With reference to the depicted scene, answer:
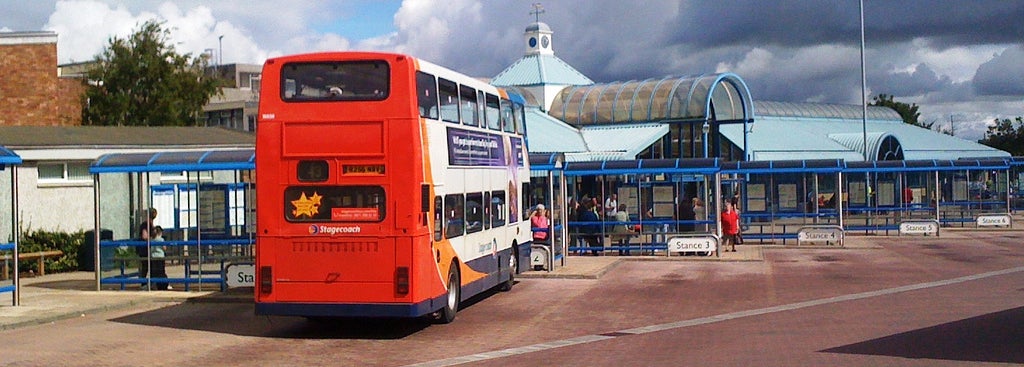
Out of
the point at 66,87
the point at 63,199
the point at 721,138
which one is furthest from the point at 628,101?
the point at 63,199

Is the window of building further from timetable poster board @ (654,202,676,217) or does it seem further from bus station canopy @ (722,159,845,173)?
bus station canopy @ (722,159,845,173)

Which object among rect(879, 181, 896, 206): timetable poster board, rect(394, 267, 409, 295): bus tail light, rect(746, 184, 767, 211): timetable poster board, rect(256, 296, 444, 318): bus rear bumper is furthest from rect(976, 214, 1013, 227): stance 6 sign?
rect(394, 267, 409, 295): bus tail light

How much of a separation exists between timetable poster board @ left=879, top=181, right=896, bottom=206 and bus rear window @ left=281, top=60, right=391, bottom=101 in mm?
34046

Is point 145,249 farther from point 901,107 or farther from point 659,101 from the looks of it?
point 901,107

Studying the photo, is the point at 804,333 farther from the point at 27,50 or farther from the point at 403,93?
the point at 27,50

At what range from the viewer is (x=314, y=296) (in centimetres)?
1544

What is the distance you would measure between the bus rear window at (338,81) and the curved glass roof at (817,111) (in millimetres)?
56254

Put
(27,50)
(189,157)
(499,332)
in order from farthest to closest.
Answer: (27,50), (189,157), (499,332)

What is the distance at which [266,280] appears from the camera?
51.0 ft

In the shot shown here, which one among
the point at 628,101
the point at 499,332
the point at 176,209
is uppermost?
the point at 628,101

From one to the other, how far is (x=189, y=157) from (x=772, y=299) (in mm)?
10511

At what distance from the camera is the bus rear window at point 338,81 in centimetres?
1529

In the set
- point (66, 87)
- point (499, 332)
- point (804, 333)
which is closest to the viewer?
point (804, 333)

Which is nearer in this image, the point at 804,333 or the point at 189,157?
the point at 804,333
